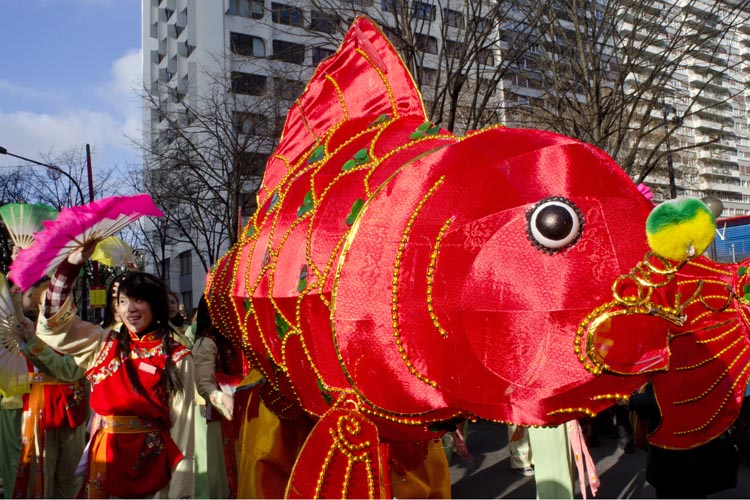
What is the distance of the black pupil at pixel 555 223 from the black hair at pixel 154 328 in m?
2.26

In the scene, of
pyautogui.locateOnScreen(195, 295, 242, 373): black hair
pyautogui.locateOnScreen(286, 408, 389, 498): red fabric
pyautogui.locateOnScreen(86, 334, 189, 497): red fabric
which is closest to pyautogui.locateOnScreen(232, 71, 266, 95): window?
pyautogui.locateOnScreen(195, 295, 242, 373): black hair

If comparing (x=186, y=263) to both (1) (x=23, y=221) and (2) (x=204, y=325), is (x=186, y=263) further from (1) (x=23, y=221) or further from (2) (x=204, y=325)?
(1) (x=23, y=221)

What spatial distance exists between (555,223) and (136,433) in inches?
95.8

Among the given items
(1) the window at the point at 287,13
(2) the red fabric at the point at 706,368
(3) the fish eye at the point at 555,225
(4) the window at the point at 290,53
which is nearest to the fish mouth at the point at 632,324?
(3) the fish eye at the point at 555,225

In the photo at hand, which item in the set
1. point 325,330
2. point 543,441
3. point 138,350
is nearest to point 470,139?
point 325,330

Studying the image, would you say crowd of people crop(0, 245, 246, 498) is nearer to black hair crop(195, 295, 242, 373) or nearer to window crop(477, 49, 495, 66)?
black hair crop(195, 295, 242, 373)

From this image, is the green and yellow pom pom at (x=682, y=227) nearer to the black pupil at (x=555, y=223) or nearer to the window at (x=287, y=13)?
the black pupil at (x=555, y=223)

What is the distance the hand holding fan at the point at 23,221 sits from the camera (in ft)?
10.7

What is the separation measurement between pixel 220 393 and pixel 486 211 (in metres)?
2.29

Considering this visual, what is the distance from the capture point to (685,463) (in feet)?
11.0

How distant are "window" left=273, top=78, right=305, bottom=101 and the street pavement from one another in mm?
7174

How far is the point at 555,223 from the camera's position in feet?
5.23

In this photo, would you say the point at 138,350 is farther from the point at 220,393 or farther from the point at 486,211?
the point at 486,211

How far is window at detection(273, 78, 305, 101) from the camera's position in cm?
1226
